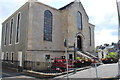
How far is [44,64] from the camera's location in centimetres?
1362

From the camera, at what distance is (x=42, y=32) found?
17.3 metres

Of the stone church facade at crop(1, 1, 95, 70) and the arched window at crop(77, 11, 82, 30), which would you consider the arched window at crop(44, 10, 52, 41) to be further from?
the arched window at crop(77, 11, 82, 30)

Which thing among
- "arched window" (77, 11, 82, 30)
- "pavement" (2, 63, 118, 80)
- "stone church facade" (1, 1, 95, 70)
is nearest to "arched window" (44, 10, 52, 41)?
"stone church facade" (1, 1, 95, 70)

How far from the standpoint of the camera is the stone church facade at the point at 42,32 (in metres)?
15.8

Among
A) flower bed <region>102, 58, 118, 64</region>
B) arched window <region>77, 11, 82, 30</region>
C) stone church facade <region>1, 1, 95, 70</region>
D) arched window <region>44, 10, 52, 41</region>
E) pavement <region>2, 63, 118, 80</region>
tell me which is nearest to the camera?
pavement <region>2, 63, 118, 80</region>

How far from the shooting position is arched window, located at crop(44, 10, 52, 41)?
18.0m

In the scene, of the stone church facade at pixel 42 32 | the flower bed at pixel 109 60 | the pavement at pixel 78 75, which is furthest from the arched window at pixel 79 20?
the pavement at pixel 78 75

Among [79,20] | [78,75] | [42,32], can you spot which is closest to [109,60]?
[78,75]

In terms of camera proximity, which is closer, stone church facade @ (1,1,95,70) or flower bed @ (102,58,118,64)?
stone church facade @ (1,1,95,70)

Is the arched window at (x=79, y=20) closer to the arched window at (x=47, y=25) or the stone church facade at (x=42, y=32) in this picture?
the stone church facade at (x=42, y=32)

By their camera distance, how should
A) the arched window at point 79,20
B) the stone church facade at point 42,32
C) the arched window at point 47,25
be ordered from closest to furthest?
1. the stone church facade at point 42,32
2. the arched window at point 47,25
3. the arched window at point 79,20

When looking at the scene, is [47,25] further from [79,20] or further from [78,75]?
[78,75]

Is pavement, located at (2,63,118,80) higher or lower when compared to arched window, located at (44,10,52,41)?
lower

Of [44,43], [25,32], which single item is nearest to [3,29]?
[25,32]
